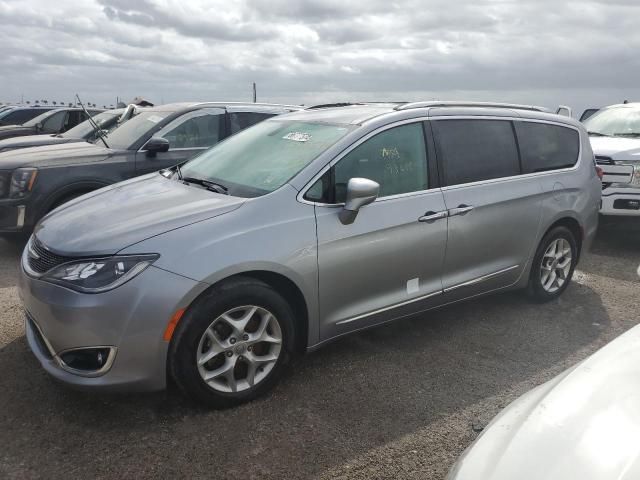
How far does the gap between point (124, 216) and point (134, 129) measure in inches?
153

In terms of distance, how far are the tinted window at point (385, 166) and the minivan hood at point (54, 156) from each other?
3.66 meters

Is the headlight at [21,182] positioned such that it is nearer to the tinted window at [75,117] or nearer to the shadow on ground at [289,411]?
the shadow on ground at [289,411]

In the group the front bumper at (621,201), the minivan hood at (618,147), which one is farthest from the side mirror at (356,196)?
the minivan hood at (618,147)

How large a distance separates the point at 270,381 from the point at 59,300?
1204 millimetres

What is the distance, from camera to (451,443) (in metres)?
2.84

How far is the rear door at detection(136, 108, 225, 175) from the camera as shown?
6.23 meters

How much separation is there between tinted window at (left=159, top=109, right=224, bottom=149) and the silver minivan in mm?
2456

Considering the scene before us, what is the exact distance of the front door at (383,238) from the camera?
328 centimetres

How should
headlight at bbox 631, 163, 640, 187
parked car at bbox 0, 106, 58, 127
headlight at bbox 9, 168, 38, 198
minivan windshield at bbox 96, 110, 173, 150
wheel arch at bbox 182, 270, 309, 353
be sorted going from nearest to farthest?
1. wheel arch at bbox 182, 270, 309, 353
2. headlight at bbox 9, 168, 38, 198
3. minivan windshield at bbox 96, 110, 173, 150
4. headlight at bbox 631, 163, 640, 187
5. parked car at bbox 0, 106, 58, 127

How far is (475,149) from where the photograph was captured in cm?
410

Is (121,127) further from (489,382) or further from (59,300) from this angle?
(489,382)

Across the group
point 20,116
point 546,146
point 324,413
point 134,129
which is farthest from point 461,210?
point 20,116

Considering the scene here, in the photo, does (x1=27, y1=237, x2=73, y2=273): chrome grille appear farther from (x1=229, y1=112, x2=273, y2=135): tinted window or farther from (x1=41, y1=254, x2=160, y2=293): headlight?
(x1=229, y1=112, x2=273, y2=135): tinted window

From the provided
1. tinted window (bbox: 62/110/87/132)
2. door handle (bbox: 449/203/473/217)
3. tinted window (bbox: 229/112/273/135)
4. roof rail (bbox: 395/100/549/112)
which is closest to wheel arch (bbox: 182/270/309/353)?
A: door handle (bbox: 449/203/473/217)
